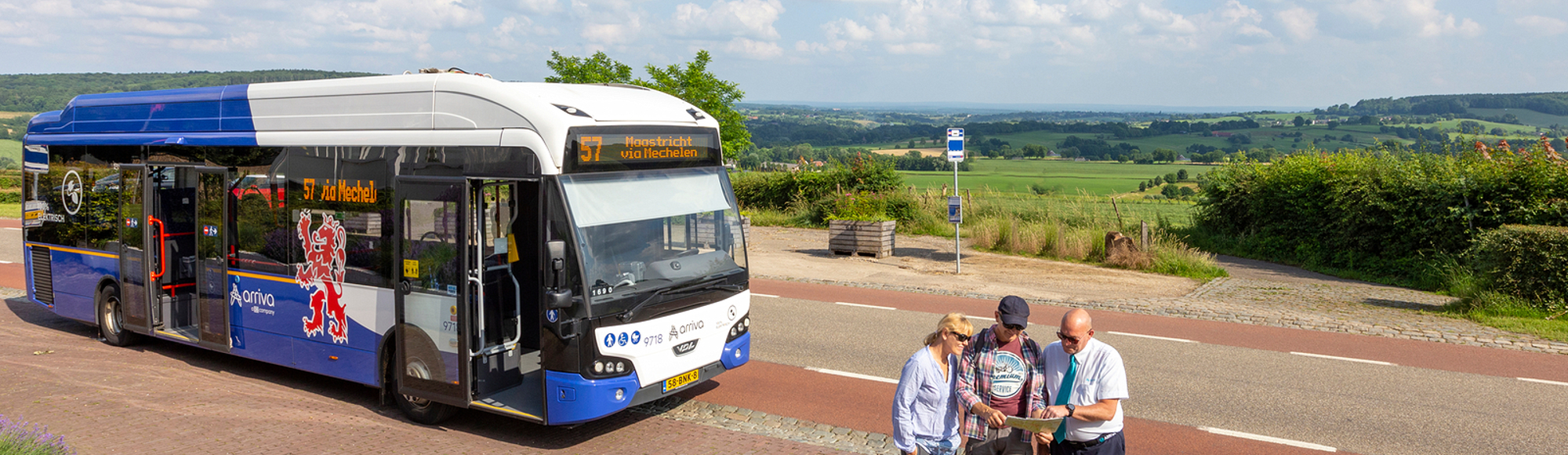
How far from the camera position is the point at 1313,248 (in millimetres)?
18672

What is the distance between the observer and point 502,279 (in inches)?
277

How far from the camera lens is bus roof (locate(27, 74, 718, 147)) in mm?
6977

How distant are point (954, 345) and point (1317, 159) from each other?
1814cm

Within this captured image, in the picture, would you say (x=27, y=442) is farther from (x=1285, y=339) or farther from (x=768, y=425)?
(x=1285, y=339)

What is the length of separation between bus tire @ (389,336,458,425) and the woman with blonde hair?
3.94 meters

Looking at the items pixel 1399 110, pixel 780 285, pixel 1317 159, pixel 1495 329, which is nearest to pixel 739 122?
pixel 780 285

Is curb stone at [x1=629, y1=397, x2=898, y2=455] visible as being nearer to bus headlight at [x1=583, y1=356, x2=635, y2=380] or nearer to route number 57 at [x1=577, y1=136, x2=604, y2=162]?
bus headlight at [x1=583, y1=356, x2=635, y2=380]

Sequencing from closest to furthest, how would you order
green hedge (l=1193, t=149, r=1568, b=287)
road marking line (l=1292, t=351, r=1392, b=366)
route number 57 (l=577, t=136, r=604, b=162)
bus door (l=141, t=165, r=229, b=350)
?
route number 57 (l=577, t=136, r=604, b=162), bus door (l=141, t=165, r=229, b=350), road marking line (l=1292, t=351, r=1392, b=366), green hedge (l=1193, t=149, r=1568, b=287)

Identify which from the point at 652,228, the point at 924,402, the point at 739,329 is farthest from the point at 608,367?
the point at 924,402

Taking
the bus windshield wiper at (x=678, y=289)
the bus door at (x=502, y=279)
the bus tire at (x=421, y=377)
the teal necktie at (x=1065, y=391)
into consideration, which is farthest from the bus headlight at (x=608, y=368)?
the teal necktie at (x=1065, y=391)

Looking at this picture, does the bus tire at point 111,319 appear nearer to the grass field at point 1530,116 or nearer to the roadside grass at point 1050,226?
the roadside grass at point 1050,226

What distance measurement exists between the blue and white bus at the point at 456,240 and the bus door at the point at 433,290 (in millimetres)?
16

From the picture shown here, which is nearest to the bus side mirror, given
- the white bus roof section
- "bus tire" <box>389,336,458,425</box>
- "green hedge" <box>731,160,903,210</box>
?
the white bus roof section

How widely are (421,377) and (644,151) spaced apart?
247cm
